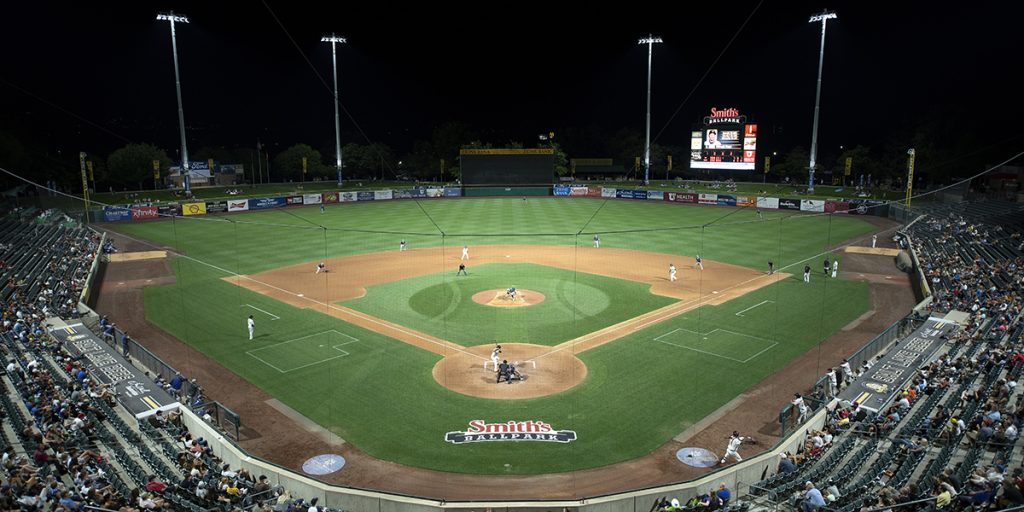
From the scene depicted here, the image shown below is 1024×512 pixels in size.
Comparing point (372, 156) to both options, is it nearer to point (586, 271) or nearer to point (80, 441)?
point (586, 271)

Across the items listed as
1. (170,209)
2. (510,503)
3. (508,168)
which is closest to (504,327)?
(510,503)

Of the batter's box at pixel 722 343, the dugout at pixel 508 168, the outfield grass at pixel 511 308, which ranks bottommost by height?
the batter's box at pixel 722 343

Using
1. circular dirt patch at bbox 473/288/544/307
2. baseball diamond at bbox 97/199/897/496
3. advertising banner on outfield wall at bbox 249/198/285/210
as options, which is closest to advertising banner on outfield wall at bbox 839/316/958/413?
baseball diamond at bbox 97/199/897/496

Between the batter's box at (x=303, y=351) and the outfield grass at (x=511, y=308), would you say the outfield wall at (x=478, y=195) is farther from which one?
the batter's box at (x=303, y=351)

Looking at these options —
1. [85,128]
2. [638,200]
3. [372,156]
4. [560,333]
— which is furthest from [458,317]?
[85,128]

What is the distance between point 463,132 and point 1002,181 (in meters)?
82.7

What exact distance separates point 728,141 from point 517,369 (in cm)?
6176

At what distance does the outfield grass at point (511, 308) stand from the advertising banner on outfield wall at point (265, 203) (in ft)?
146

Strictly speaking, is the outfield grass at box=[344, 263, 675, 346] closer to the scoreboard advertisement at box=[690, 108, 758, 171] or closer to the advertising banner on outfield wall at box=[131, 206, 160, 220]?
the advertising banner on outfield wall at box=[131, 206, 160, 220]

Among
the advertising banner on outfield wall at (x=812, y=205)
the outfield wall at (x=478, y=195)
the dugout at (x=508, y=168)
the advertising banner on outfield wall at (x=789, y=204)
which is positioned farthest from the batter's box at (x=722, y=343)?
the dugout at (x=508, y=168)

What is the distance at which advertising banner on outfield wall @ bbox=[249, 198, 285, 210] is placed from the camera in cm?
7259

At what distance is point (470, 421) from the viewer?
17875mm

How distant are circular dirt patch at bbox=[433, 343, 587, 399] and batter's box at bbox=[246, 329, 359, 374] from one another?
15.1 ft

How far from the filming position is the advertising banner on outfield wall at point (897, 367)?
18.0 metres
